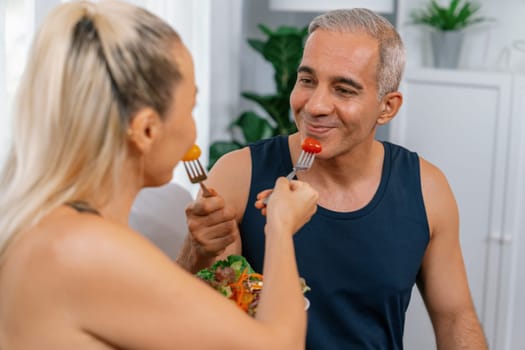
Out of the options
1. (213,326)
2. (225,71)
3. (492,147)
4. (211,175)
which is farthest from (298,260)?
(225,71)

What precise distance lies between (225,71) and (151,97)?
275 cm

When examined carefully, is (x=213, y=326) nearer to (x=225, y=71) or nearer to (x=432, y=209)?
(x=432, y=209)

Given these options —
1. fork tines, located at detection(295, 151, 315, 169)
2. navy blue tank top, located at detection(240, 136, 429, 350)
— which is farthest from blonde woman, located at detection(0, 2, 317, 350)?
navy blue tank top, located at detection(240, 136, 429, 350)

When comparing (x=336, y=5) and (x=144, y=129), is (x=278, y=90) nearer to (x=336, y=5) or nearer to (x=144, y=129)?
(x=336, y=5)

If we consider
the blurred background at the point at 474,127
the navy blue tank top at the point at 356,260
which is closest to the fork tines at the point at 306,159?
the navy blue tank top at the point at 356,260

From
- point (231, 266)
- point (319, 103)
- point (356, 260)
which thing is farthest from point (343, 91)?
point (231, 266)

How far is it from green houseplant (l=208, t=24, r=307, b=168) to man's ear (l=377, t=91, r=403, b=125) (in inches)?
62.8

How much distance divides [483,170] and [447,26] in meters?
0.62

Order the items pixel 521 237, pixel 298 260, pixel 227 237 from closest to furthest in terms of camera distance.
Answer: pixel 227 237, pixel 298 260, pixel 521 237

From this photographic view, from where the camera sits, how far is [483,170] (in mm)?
3463

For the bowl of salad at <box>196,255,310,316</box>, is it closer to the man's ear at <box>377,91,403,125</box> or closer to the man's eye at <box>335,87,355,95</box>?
the man's eye at <box>335,87,355,95</box>

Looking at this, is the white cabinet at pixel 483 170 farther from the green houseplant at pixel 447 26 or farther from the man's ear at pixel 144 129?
the man's ear at pixel 144 129

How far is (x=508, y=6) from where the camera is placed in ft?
12.3

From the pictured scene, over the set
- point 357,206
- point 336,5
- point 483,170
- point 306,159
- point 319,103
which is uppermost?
point 336,5
